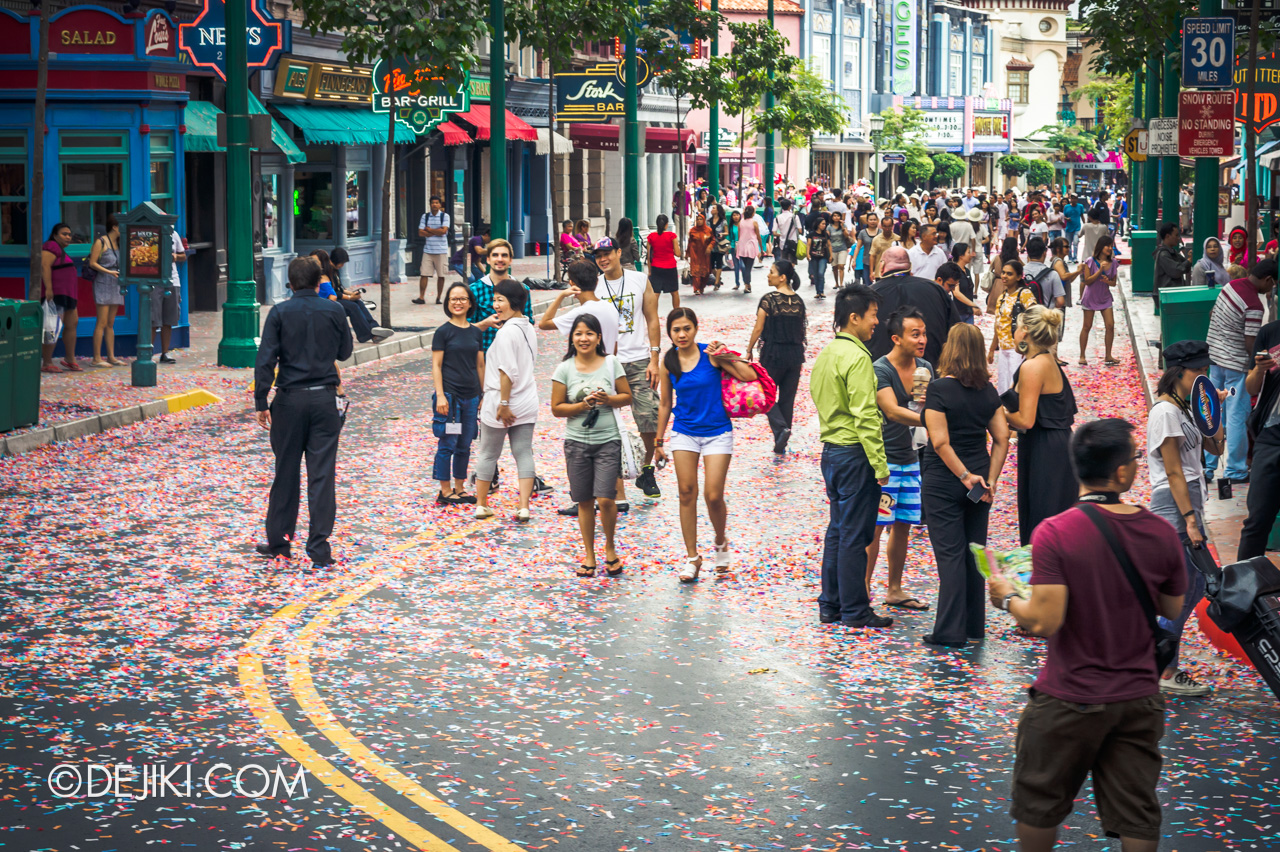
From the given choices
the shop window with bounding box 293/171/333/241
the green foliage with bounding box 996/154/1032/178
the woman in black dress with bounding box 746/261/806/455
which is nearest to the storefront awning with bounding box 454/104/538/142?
the shop window with bounding box 293/171/333/241

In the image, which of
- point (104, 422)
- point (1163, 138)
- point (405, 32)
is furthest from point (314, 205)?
point (104, 422)

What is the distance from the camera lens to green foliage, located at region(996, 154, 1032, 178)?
112m

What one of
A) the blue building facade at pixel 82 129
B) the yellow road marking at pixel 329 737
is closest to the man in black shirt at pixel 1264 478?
the yellow road marking at pixel 329 737

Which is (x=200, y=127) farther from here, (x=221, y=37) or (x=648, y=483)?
(x=648, y=483)

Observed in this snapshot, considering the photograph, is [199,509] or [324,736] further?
[199,509]

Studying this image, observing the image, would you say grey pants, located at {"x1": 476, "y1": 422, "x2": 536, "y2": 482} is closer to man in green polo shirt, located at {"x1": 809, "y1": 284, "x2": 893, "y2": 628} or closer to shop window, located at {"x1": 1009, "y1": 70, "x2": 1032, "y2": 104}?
man in green polo shirt, located at {"x1": 809, "y1": 284, "x2": 893, "y2": 628}

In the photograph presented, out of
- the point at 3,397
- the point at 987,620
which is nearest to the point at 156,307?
the point at 3,397

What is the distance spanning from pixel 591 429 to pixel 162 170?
559 inches

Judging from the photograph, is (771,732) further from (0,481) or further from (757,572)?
(0,481)

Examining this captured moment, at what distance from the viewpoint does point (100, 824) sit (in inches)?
237

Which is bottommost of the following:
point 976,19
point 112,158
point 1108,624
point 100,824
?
point 100,824

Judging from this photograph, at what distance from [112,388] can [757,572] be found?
10.3m

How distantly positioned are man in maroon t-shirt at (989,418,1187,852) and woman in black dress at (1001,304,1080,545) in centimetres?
363

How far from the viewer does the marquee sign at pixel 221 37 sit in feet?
75.1
